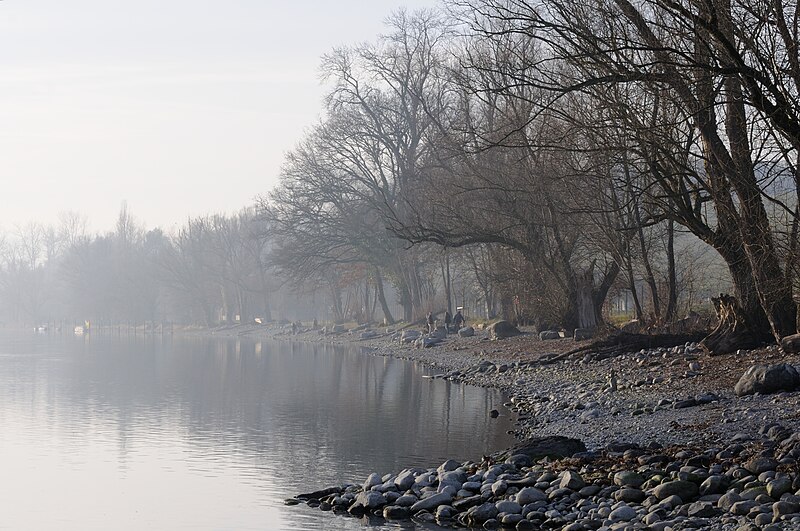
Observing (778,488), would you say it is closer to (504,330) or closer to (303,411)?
(303,411)

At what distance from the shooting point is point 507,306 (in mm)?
40812

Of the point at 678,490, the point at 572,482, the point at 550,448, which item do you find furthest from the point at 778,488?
the point at 550,448

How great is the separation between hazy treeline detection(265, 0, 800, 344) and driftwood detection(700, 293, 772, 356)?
0.18m

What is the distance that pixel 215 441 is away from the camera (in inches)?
758

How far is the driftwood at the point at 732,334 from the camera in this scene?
2045 cm

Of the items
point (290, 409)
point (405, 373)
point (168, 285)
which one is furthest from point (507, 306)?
point (168, 285)

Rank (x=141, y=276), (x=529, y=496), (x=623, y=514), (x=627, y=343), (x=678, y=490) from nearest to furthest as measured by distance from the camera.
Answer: (x=623, y=514) < (x=678, y=490) < (x=529, y=496) < (x=627, y=343) < (x=141, y=276)

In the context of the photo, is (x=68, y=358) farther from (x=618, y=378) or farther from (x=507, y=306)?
(x=618, y=378)

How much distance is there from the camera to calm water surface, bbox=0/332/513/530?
13.4m

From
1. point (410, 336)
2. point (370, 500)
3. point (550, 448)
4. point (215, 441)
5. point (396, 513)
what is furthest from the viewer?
point (410, 336)

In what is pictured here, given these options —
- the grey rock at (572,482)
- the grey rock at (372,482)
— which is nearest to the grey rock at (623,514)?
the grey rock at (572,482)

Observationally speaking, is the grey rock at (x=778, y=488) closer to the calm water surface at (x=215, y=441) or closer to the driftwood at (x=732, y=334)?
the calm water surface at (x=215, y=441)

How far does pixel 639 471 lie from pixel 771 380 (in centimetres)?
449

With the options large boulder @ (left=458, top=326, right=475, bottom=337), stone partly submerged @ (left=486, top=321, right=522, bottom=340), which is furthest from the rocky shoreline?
large boulder @ (left=458, top=326, right=475, bottom=337)
